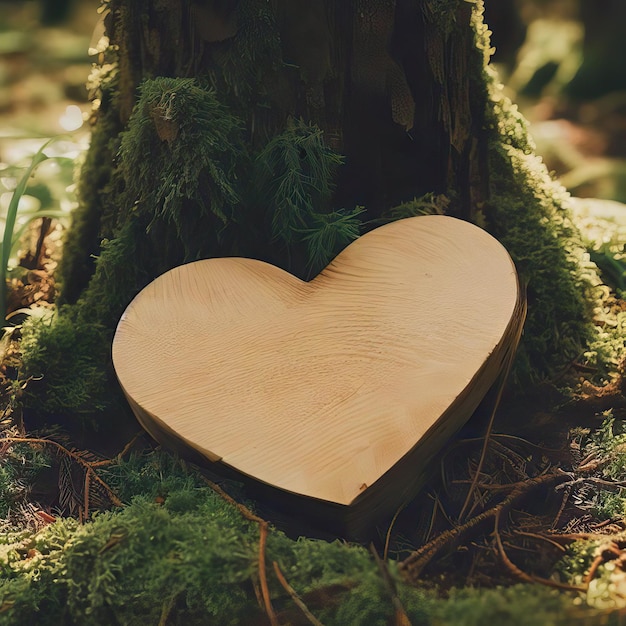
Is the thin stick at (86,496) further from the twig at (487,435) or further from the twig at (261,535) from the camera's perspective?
the twig at (487,435)

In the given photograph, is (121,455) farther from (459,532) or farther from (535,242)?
(535,242)

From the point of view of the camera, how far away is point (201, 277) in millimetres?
1338

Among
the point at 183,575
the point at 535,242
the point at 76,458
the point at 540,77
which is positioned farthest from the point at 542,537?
the point at 540,77

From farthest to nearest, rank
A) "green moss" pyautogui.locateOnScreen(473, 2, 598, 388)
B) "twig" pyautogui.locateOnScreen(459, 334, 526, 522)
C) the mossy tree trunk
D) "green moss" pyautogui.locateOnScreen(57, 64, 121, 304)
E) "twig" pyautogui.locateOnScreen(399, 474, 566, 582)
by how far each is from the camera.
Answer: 1. "green moss" pyautogui.locateOnScreen(57, 64, 121, 304)
2. "green moss" pyautogui.locateOnScreen(473, 2, 598, 388)
3. the mossy tree trunk
4. "twig" pyautogui.locateOnScreen(459, 334, 526, 522)
5. "twig" pyautogui.locateOnScreen(399, 474, 566, 582)

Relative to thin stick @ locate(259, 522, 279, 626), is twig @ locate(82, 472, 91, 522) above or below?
below

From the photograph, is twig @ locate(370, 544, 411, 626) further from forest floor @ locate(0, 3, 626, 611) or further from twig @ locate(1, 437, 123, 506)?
twig @ locate(1, 437, 123, 506)

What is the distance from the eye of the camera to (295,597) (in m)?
0.94

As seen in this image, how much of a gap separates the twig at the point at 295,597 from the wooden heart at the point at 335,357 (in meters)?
0.11

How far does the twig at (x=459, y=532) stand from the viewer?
1.01 metres

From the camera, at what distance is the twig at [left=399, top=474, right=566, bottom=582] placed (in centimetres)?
101

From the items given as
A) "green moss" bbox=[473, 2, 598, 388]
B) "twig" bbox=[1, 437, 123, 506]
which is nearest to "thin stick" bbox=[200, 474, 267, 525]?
"twig" bbox=[1, 437, 123, 506]

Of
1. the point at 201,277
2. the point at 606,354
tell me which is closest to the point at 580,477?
the point at 606,354

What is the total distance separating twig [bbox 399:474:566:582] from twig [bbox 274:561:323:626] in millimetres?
133

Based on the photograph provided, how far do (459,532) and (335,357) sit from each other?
1.12 ft
